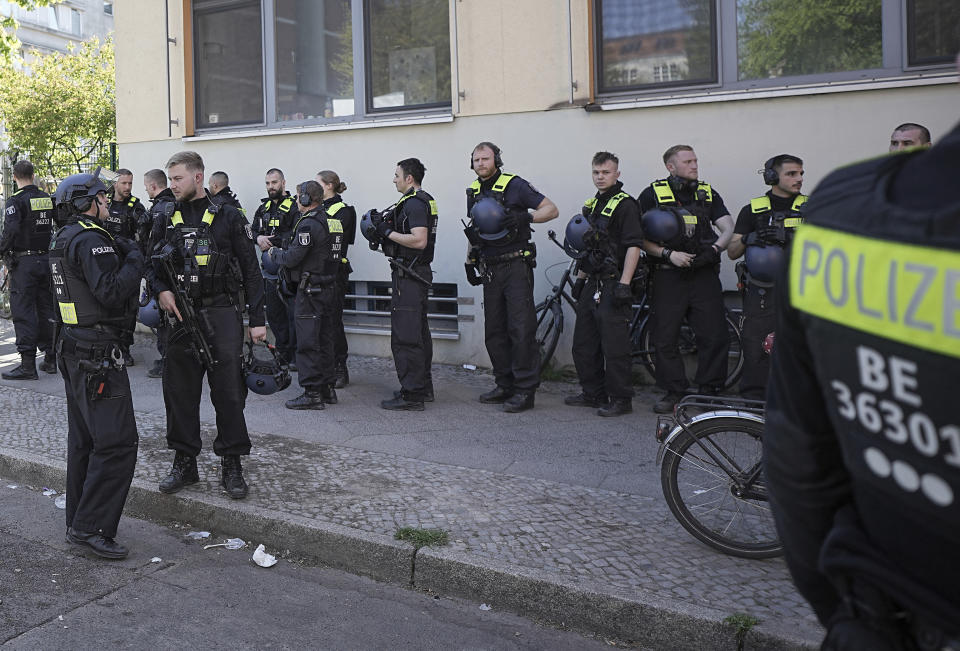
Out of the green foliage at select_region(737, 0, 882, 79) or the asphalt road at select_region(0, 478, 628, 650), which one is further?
the green foliage at select_region(737, 0, 882, 79)

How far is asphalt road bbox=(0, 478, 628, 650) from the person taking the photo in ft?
12.8

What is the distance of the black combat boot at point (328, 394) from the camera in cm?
804

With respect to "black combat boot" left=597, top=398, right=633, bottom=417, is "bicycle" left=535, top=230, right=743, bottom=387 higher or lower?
higher

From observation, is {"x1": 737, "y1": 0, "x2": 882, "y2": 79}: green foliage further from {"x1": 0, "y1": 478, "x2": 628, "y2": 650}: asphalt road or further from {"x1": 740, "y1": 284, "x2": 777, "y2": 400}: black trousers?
{"x1": 0, "y1": 478, "x2": 628, "y2": 650}: asphalt road

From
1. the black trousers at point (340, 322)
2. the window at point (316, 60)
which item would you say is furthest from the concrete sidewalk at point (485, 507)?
the window at point (316, 60)

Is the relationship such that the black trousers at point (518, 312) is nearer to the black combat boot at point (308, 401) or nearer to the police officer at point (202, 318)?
the black combat boot at point (308, 401)

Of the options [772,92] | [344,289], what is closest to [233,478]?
[344,289]

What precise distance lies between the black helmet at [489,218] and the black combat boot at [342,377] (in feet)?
7.43

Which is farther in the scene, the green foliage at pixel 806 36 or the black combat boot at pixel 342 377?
the black combat boot at pixel 342 377

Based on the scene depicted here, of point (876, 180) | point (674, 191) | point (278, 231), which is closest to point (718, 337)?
point (674, 191)

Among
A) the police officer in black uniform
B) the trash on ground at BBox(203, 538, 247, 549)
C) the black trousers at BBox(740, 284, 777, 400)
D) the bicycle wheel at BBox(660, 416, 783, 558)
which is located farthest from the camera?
the black trousers at BBox(740, 284, 777, 400)

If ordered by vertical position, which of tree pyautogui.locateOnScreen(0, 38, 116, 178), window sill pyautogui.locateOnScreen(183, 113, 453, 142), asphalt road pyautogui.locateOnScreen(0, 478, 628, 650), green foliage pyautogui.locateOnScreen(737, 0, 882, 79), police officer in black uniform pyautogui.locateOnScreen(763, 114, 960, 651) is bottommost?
asphalt road pyautogui.locateOnScreen(0, 478, 628, 650)

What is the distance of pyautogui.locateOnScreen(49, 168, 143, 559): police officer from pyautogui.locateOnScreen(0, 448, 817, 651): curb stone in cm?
64

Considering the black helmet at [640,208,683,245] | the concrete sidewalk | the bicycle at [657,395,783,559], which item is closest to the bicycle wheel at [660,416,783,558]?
the bicycle at [657,395,783,559]
